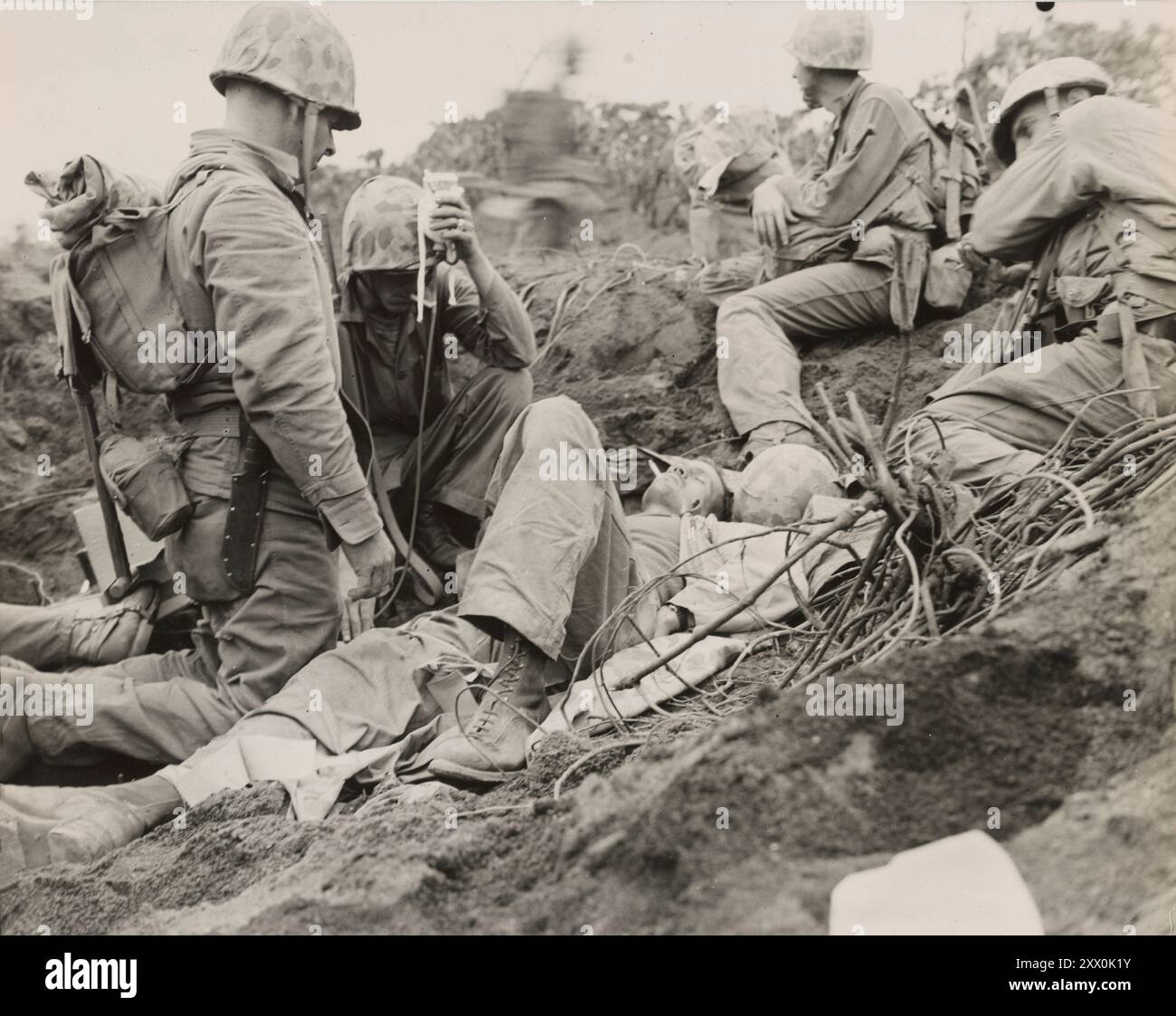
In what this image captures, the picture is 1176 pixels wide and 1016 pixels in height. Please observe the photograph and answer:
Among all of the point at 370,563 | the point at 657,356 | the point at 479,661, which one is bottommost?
the point at 479,661

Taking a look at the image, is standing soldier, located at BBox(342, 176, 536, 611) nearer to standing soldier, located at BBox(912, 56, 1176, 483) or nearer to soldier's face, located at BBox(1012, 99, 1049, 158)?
standing soldier, located at BBox(912, 56, 1176, 483)

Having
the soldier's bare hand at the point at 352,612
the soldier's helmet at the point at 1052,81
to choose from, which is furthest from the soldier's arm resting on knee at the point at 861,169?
the soldier's bare hand at the point at 352,612

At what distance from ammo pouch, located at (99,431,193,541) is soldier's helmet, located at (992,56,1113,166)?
→ 3.27m

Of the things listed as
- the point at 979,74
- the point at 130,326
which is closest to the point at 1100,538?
the point at 130,326

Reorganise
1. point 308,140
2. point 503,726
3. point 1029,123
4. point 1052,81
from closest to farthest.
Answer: point 503,726
point 308,140
point 1052,81
point 1029,123

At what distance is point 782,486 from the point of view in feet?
15.9

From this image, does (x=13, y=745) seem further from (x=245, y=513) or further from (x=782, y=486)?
(x=782, y=486)

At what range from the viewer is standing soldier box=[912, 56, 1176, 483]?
13.8ft

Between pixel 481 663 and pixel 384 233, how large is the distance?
1.76 meters

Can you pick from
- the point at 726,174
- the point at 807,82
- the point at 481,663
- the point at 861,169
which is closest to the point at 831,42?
the point at 807,82

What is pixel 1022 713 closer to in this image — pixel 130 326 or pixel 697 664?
pixel 697 664

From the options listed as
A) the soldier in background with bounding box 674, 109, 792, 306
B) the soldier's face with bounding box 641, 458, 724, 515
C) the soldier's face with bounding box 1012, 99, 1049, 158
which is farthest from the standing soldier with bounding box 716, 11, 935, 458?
the soldier's face with bounding box 641, 458, 724, 515

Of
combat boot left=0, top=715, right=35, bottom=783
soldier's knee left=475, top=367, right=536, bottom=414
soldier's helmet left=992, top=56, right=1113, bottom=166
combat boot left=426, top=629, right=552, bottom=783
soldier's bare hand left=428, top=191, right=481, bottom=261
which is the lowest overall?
combat boot left=0, top=715, right=35, bottom=783

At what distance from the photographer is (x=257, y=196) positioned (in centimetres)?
407
